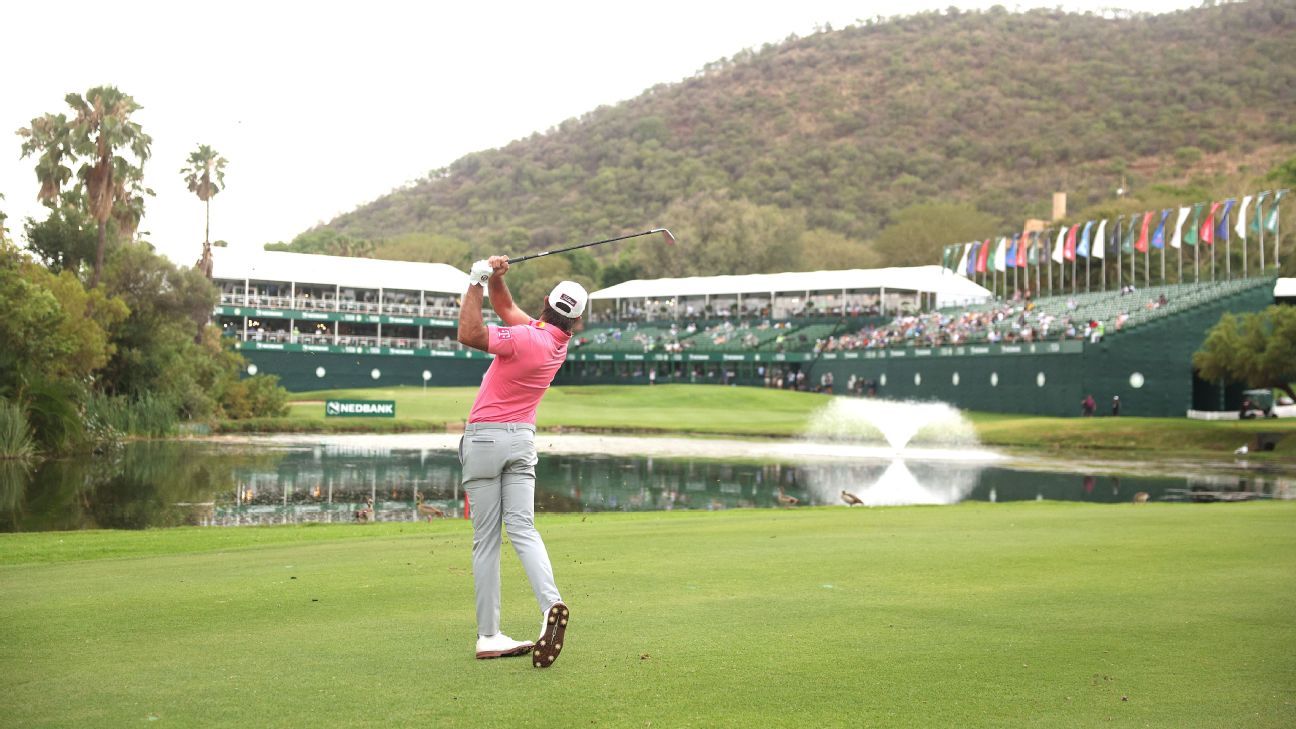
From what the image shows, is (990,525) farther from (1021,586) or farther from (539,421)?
(539,421)

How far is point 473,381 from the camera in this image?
3831 inches

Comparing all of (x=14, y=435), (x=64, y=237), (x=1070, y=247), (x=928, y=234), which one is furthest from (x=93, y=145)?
(x=928, y=234)

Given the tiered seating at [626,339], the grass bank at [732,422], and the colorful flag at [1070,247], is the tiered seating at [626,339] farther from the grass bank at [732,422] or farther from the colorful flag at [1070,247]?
the colorful flag at [1070,247]

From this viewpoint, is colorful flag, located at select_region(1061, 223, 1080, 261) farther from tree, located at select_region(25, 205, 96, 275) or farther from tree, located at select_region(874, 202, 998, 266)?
tree, located at select_region(25, 205, 96, 275)

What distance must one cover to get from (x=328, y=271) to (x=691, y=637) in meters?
92.7

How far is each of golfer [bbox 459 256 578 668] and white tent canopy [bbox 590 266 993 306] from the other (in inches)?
3159

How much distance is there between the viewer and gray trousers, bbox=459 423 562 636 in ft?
26.0

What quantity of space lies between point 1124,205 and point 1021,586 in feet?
346

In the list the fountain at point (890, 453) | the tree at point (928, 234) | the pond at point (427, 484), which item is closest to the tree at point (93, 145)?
the pond at point (427, 484)

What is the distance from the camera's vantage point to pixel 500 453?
7965 millimetres

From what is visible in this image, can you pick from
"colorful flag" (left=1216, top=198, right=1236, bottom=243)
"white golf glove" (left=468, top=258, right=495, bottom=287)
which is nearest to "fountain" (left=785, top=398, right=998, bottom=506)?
"colorful flag" (left=1216, top=198, right=1236, bottom=243)

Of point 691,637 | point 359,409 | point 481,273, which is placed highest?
point 481,273

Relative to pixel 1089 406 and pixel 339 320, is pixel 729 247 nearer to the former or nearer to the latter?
pixel 339 320

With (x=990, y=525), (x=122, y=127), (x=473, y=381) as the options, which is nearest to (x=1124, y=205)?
(x=473, y=381)
